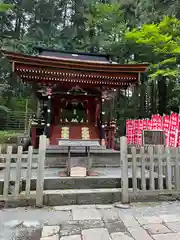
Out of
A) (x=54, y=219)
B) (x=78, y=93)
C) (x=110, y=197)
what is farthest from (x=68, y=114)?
(x=54, y=219)

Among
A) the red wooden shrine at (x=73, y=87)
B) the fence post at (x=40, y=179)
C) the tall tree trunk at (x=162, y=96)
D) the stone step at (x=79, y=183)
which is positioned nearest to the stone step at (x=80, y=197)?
the fence post at (x=40, y=179)

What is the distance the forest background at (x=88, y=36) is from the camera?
1302 cm

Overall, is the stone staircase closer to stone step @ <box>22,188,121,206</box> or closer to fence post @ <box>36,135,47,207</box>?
stone step @ <box>22,188,121,206</box>

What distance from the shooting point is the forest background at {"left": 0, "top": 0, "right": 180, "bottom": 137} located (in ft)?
42.7

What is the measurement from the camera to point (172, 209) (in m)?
3.30

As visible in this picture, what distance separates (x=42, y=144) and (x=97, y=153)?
9.64ft

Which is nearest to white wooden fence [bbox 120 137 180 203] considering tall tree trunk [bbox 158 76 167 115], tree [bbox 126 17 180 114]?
tree [bbox 126 17 180 114]

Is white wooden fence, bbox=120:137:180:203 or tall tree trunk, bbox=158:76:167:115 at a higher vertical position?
tall tree trunk, bbox=158:76:167:115

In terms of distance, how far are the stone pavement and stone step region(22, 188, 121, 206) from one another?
154mm

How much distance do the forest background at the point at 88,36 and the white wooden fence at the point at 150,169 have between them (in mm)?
9300

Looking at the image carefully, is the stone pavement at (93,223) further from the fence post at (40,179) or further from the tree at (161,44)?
the tree at (161,44)

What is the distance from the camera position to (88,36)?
15.3 m

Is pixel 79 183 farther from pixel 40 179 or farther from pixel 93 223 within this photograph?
pixel 93 223

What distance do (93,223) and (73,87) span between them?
565 cm
